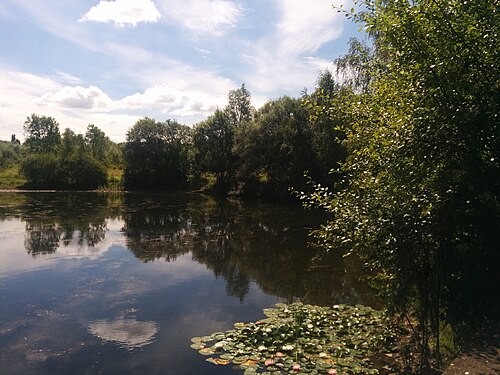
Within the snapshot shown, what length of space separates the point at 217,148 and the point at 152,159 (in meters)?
11.4

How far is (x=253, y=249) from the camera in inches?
764

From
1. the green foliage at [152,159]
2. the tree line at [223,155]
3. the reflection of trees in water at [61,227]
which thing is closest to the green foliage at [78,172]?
the tree line at [223,155]

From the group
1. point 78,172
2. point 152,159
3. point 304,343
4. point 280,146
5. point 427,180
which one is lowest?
point 304,343

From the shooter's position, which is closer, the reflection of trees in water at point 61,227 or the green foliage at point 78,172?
the reflection of trees in water at point 61,227

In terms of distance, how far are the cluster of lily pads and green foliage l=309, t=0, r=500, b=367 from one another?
4.04 feet

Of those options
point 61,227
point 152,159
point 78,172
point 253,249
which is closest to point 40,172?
point 78,172

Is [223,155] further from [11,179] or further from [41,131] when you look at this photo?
[41,131]

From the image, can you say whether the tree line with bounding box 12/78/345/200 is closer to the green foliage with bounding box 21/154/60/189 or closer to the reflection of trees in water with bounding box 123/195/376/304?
the green foliage with bounding box 21/154/60/189

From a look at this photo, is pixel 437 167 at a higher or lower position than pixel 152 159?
lower

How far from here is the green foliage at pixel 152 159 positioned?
60094 millimetres

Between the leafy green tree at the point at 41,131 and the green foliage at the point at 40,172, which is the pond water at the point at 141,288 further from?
the leafy green tree at the point at 41,131

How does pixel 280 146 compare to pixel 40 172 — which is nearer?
pixel 280 146

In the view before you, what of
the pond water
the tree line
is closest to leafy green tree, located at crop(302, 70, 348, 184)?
the tree line

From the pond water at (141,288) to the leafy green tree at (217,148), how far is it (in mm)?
28640
